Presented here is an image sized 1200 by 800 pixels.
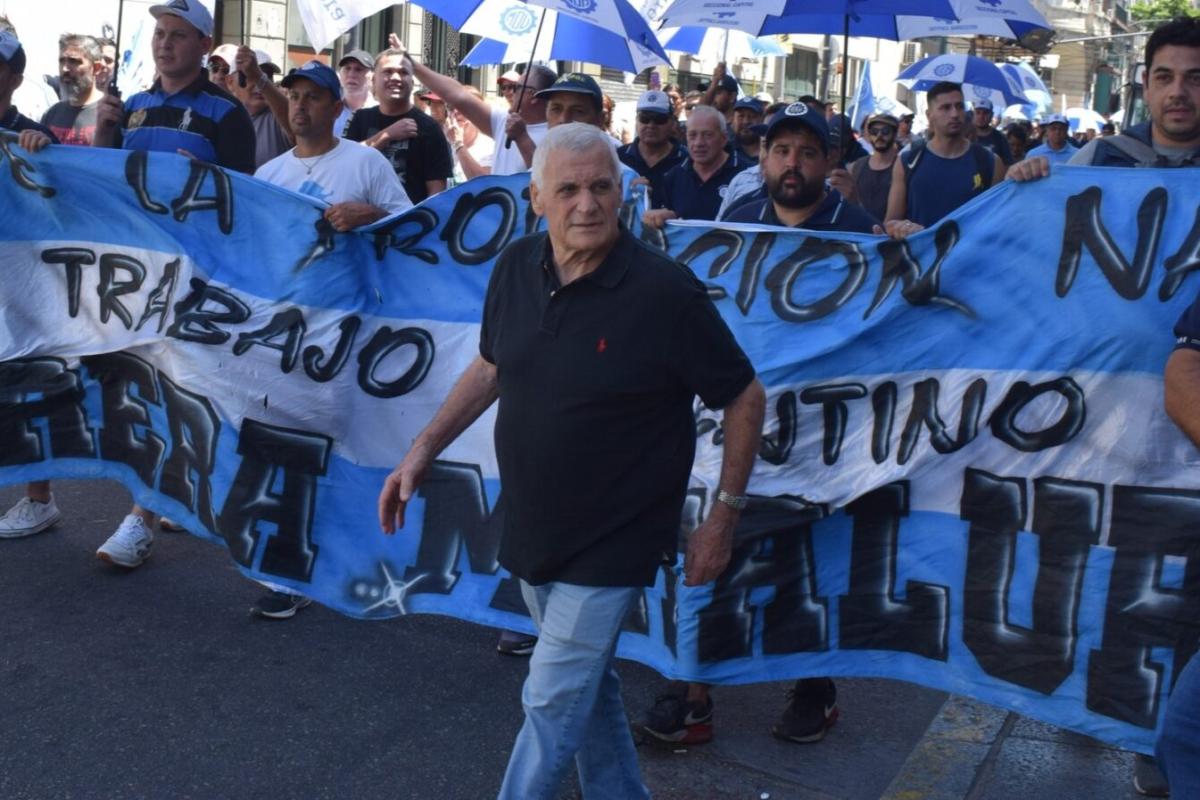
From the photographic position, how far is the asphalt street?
385 centimetres

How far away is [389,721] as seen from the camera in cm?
423

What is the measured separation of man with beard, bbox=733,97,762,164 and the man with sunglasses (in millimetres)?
1606

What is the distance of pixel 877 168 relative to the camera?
9.39m

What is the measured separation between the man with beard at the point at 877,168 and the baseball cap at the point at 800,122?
3.77 meters

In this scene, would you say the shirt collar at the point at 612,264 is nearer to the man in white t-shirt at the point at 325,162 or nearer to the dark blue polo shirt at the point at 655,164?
the man in white t-shirt at the point at 325,162

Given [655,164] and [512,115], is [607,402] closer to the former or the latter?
[512,115]

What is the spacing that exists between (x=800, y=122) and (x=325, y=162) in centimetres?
182

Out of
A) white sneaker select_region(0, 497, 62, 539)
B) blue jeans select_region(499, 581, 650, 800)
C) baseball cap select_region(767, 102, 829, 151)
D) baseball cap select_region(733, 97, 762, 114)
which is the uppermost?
baseball cap select_region(733, 97, 762, 114)

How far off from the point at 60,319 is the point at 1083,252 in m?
3.69

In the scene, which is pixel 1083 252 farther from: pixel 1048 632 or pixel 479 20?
pixel 479 20

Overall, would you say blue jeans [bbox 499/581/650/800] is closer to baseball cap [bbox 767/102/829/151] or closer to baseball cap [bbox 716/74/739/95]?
baseball cap [bbox 767/102/829/151]

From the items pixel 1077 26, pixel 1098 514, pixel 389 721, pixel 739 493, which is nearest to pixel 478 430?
pixel 389 721

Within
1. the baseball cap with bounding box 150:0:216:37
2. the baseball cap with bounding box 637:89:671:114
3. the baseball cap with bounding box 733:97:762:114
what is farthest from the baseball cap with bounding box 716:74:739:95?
the baseball cap with bounding box 150:0:216:37

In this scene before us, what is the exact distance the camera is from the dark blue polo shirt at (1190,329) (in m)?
3.03
